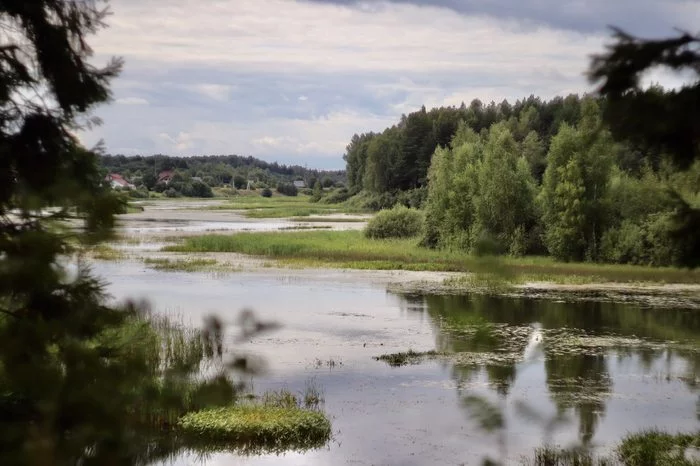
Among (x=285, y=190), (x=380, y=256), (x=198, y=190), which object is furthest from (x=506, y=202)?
(x=285, y=190)

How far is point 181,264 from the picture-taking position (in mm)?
38875

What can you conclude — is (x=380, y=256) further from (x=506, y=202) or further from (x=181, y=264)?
(x=181, y=264)

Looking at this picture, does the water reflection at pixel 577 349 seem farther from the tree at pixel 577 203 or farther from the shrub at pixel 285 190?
the shrub at pixel 285 190

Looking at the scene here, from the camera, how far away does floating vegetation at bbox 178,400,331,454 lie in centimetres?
1319

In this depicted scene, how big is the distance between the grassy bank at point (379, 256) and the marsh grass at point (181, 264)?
4717 mm

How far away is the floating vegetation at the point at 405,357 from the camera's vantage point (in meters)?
19.1

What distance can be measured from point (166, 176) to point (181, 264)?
108534 mm

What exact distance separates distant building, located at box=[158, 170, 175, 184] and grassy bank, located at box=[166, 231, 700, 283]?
8522 cm

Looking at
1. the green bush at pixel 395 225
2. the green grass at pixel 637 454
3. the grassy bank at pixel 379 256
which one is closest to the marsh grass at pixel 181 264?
the grassy bank at pixel 379 256

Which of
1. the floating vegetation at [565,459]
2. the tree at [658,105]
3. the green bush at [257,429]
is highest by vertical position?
the tree at [658,105]

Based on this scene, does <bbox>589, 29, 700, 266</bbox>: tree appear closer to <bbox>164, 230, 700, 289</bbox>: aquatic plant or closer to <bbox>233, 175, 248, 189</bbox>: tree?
<bbox>164, 230, 700, 289</bbox>: aquatic plant

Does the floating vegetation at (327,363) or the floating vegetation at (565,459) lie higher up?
the floating vegetation at (565,459)

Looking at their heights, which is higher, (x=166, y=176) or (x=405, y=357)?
(x=166, y=176)

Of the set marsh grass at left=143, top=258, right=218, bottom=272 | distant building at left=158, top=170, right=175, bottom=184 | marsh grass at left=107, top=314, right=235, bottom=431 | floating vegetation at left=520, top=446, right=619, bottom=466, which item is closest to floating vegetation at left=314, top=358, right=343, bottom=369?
floating vegetation at left=520, top=446, right=619, bottom=466
